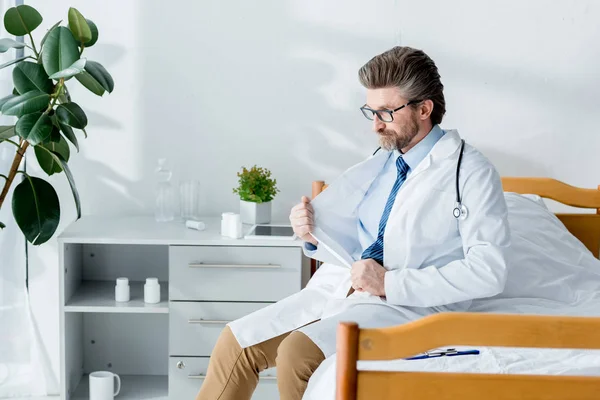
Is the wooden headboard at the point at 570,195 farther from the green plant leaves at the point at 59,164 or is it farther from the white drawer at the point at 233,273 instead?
the green plant leaves at the point at 59,164

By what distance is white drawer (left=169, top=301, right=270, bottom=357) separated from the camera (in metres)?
2.80

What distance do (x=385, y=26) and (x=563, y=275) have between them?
3.71 feet

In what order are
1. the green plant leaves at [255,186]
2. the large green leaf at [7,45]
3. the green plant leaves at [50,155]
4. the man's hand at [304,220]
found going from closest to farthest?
1. the man's hand at [304,220]
2. the large green leaf at [7,45]
3. the green plant leaves at [50,155]
4. the green plant leaves at [255,186]

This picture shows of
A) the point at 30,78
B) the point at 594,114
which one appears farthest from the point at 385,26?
the point at 30,78

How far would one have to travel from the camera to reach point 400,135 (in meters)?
2.21

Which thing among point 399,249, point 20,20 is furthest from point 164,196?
point 399,249

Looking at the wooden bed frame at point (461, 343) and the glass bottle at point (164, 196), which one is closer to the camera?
the wooden bed frame at point (461, 343)

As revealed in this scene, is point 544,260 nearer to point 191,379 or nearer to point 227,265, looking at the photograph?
point 227,265

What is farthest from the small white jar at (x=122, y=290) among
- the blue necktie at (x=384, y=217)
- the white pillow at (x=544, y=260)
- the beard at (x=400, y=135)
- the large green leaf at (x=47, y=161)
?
the white pillow at (x=544, y=260)

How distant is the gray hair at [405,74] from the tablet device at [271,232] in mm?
805

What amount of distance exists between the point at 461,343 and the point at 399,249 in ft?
2.18

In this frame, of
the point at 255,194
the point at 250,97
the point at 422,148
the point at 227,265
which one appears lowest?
the point at 227,265

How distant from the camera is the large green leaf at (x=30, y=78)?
2.49 meters

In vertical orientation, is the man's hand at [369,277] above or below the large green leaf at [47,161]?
below
